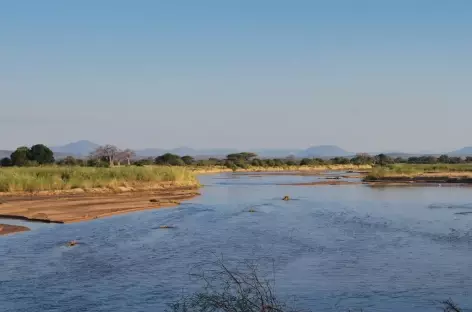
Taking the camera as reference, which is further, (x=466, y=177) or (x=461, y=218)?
(x=466, y=177)

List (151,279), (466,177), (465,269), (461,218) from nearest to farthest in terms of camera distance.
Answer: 1. (151,279)
2. (465,269)
3. (461,218)
4. (466,177)

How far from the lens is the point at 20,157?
67.2m

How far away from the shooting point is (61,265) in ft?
51.1

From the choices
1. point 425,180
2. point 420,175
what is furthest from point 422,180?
point 420,175

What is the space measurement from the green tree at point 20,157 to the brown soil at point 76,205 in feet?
97.1

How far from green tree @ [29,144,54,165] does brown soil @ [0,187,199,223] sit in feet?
106

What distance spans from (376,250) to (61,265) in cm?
887

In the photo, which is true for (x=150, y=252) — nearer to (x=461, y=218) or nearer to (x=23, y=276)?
(x=23, y=276)

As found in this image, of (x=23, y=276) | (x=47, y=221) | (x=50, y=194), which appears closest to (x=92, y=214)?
(x=47, y=221)

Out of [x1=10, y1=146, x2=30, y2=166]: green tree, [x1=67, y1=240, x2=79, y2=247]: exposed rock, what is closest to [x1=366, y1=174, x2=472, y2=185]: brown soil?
[x1=10, y1=146, x2=30, y2=166]: green tree

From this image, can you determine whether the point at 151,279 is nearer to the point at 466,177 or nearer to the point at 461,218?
the point at 461,218

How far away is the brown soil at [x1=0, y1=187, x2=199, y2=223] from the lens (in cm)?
2639

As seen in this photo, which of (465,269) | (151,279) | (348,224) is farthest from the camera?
(348,224)

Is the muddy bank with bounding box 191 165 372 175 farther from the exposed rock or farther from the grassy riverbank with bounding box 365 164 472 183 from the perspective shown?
the exposed rock
